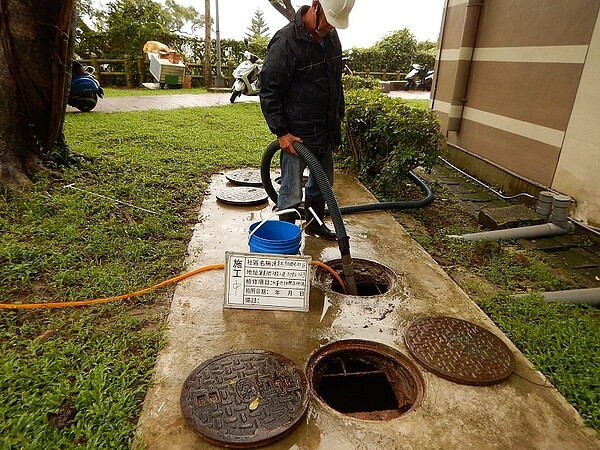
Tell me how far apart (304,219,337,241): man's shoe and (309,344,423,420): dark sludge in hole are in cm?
147

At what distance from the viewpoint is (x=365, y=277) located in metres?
3.12

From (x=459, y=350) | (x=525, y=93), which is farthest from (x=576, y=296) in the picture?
(x=525, y=93)

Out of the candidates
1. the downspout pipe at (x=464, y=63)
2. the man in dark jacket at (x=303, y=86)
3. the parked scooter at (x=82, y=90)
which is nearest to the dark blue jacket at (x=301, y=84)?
the man in dark jacket at (x=303, y=86)

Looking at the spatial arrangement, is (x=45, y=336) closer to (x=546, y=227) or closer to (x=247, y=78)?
(x=546, y=227)

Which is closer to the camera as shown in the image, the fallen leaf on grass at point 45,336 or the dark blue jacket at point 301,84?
the fallen leaf on grass at point 45,336

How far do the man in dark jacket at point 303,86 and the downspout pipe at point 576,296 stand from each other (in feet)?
6.53

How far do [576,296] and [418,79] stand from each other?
59.4 ft

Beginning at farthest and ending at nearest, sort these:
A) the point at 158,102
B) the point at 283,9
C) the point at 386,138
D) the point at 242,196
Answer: the point at 283,9 < the point at 158,102 < the point at 386,138 < the point at 242,196

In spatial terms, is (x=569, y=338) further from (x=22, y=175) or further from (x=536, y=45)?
(x=22, y=175)

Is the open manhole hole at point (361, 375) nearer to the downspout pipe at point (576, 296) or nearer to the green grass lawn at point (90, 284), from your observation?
the green grass lawn at point (90, 284)

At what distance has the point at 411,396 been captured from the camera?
203 cm

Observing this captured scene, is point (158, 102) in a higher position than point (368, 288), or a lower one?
higher

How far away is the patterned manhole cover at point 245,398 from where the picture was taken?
1.69 m

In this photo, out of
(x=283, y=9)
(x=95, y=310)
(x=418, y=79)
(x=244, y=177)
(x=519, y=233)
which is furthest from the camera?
(x=418, y=79)
